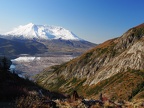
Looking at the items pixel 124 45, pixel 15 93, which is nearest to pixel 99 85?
pixel 124 45

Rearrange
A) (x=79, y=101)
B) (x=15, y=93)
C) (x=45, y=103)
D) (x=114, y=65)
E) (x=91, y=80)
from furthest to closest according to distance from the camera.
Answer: (x=91, y=80), (x=114, y=65), (x=15, y=93), (x=79, y=101), (x=45, y=103)

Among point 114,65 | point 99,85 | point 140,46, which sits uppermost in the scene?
point 140,46

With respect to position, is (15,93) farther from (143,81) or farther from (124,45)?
(124,45)

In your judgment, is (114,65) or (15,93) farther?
(114,65)

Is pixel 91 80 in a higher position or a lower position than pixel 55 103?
lower

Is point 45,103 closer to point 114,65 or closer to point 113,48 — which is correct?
point 114,65

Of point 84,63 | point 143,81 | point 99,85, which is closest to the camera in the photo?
point 143,81

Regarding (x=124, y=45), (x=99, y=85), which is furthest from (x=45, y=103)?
(x=124, y=45)
